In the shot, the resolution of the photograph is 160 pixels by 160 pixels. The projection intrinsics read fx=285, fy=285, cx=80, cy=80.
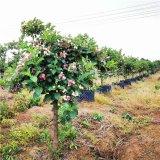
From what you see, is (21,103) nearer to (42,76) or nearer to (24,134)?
(24,134)

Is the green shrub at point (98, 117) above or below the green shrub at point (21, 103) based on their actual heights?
below

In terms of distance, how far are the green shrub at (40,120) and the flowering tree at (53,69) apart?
201 centimetres

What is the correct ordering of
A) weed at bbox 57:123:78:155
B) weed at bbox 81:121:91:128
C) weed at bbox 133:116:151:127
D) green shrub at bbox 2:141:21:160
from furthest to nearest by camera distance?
weed at bbox 133:116:151:127 → weed at bbox 81:121:91:128 → weed at bbox 57:123:78:155 → green shrub at bbox 2:141:21:160

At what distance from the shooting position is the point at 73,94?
5207 millimetres

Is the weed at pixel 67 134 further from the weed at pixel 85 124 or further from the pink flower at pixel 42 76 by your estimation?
the pink flower at pixel 42 76

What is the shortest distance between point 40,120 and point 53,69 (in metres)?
2.80

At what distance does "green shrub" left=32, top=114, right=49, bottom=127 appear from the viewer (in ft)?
24.4

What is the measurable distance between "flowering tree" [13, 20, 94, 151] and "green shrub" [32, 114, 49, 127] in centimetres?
201

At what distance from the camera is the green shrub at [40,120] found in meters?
7.44

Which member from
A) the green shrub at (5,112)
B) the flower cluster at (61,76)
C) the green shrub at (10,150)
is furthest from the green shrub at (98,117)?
the flower cluster at (61,76)

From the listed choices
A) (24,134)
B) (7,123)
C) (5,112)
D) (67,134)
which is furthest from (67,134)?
(5,112)

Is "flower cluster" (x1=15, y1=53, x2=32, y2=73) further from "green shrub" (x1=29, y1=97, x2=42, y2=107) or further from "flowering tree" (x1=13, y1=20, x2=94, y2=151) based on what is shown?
"green shrub" (x1=29, y1=97, x2=42, y2=107)

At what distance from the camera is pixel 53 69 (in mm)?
5180

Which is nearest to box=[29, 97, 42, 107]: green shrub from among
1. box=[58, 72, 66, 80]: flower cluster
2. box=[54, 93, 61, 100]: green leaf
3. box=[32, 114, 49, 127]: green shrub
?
box=[32, 114, 49, 127]: green shrub
